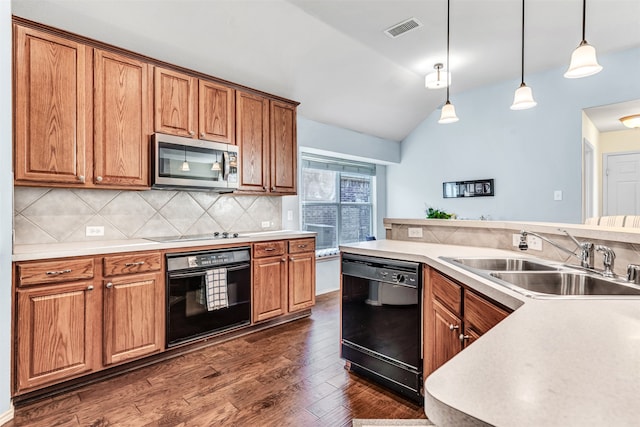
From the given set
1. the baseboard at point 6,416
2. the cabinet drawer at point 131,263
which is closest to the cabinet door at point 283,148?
the cabinet drawer at point 131,263

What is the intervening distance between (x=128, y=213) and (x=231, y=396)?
1.77m

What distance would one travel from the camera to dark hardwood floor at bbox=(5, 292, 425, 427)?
6.09ft

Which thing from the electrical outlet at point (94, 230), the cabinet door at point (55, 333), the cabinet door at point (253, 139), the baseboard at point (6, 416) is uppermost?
the cabinet door at point (253, 139)

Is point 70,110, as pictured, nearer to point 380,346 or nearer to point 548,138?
point 380,346

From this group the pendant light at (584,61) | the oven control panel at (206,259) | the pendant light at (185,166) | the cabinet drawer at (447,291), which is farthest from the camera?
the pendant light at (185,166)

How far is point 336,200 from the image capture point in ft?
16.6

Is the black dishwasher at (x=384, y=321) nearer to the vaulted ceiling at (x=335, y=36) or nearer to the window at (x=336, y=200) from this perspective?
the vaulted ceiling at (x=335, y=36)

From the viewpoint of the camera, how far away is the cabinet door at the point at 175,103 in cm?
275

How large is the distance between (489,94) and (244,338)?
14.4 ft

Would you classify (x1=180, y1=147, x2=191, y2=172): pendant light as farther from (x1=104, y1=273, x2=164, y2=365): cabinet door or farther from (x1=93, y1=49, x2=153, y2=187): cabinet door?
(x1=104, y1=273, x2=164, y2=365): cabinet door

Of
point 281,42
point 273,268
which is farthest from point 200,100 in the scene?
point 273,268

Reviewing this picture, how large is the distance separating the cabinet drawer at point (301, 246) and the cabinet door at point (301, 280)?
0.04 meters

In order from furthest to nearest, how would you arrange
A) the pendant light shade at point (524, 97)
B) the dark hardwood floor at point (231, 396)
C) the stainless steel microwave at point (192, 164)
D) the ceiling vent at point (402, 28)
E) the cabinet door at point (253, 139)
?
the cabinet door at point (253, 139), the ceiling vent at point (402, 28), the stainless steel microwave at point (192, 164), the pendant light shade at point (524, 97), the dark hardwood floor at point (231, 396)

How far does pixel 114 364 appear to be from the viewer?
2293 millimetres
